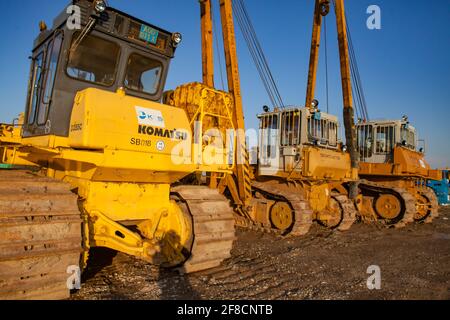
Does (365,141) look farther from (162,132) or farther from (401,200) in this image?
(162,132)

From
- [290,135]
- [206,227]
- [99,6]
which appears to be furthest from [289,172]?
[99,6]

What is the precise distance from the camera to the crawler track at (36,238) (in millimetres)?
3359

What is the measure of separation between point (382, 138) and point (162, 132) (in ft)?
43.2

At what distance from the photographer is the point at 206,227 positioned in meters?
4.99

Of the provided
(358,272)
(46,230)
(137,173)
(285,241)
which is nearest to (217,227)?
(137,173)

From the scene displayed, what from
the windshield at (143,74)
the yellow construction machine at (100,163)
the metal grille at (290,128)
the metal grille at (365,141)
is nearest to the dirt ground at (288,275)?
the yellow construction machine at (100,163)

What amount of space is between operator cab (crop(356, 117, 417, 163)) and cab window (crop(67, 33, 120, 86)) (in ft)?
42.9

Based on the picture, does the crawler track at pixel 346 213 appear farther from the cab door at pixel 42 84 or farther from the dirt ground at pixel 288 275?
the cab door at pixel 42 84

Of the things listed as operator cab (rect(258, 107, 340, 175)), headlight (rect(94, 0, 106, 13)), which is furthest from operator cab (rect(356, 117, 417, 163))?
headlight (rect(94, 0, 106, 13))

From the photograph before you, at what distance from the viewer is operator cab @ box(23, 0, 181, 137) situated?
180 inches

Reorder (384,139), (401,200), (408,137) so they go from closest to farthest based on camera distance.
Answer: (401,200)
(384,139)
(408,137)

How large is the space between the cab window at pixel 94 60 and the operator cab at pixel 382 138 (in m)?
13.1

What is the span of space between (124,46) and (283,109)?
7.80m

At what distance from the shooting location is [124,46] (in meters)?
4.96
